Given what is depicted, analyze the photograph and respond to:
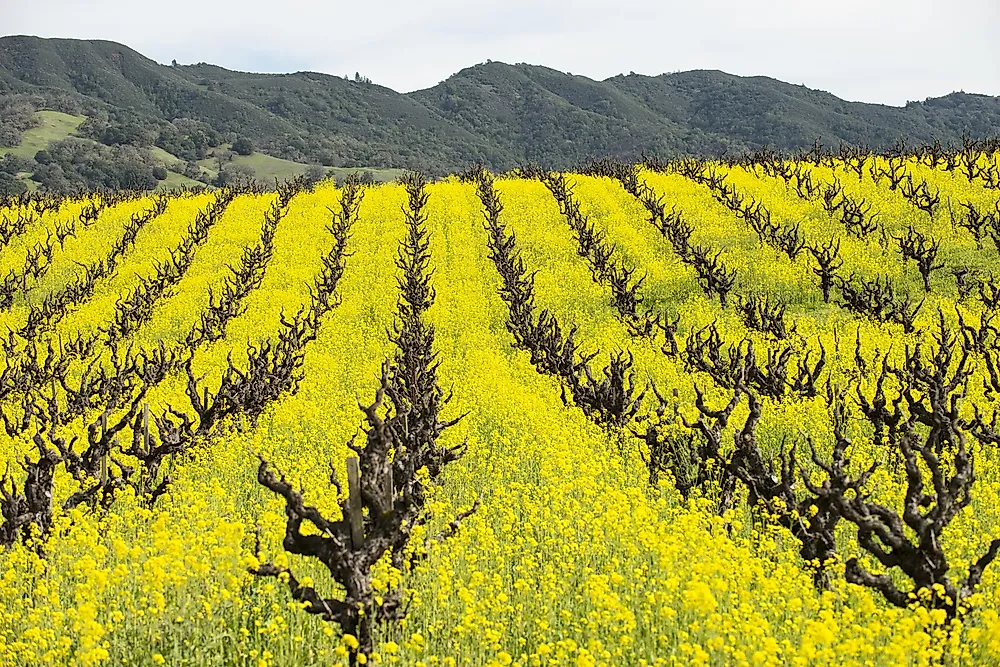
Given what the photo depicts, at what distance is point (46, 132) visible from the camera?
508ft

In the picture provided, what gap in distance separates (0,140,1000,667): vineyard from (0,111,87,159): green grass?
122421mm

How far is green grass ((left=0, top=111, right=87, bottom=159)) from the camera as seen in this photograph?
13773 cm

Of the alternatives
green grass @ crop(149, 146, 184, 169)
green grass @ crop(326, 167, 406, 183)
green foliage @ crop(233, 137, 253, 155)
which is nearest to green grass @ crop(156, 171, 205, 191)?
green grass @ crop(149, 146, 184, 169)

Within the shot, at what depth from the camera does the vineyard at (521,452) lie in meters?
6.68

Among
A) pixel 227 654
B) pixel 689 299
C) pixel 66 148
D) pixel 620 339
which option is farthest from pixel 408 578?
pixel 66 148

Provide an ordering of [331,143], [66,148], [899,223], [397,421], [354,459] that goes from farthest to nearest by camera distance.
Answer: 1. [331,143]
2. [66,148]
3. [899,223]
4. [397,421]
5. [354,459]

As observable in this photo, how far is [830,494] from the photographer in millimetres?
7199

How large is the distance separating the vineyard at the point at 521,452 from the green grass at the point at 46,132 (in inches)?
4820

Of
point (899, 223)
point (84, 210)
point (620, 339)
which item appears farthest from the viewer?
point (84, 210)

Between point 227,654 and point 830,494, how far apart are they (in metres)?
5.22

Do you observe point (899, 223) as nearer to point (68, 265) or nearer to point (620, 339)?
point (620, 339)

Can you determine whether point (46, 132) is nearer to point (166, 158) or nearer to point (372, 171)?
point (166, 158)

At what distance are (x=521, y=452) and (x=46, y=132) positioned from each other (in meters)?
170

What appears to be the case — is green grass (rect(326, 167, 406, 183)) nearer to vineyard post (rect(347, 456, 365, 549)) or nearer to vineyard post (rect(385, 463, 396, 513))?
vineyard post (rect(385, 463, 396, 513))
